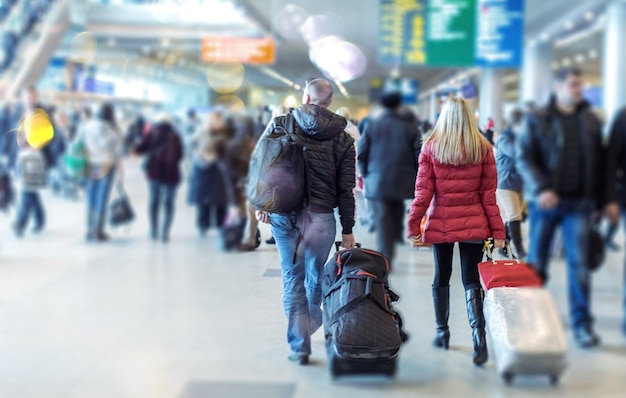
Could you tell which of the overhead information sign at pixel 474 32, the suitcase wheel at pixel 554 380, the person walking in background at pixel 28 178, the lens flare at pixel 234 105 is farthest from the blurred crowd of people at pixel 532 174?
the person walking in background at pixel 28 178

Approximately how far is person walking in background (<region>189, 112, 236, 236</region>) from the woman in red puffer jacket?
6.84 meters

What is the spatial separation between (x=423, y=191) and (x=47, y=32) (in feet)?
46.7

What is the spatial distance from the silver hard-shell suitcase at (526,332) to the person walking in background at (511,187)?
0.27 ft

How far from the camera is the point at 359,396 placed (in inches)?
116

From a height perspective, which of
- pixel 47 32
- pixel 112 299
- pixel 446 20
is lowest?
pixel 112 299

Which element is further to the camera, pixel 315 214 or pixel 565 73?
pixel 315 214

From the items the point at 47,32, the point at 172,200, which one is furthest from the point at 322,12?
the point at 172,200

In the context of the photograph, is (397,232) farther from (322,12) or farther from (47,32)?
(47,32)

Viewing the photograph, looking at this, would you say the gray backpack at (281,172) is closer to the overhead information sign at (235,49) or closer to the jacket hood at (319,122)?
the jacket hood at (319,122)

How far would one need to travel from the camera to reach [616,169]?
109cm

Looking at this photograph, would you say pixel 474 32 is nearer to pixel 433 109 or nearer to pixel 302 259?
pixel 433 109

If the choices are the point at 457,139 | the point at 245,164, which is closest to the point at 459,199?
the point at 457,139

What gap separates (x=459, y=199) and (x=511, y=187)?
11 cm

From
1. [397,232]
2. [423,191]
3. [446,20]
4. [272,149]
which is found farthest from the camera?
[446,20]
